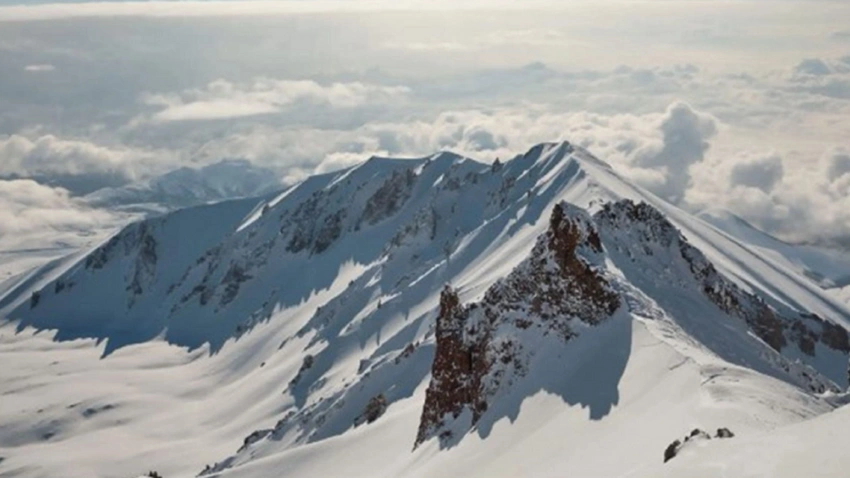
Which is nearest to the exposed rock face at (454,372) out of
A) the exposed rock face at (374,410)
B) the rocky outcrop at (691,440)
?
the rocky outcrop at (691,440)

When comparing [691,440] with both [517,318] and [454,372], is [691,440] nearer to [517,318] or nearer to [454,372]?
[517,318]

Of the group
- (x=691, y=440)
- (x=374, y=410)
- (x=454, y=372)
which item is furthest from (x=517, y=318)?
(x=374, y=410)

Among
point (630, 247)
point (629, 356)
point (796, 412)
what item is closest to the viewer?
point (796, 412)

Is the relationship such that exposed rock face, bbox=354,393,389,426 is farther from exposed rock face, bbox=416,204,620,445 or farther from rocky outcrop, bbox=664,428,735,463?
rocky outcrop, bbox=664,428,735,463

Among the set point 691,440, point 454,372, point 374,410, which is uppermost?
point 454,372

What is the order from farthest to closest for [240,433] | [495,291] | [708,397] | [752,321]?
[240,433] < [752,321] < [495,291] < [708,397]

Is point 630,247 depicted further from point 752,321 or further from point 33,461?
point 33,461

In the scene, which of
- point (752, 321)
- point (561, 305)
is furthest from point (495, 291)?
point (752, 321)

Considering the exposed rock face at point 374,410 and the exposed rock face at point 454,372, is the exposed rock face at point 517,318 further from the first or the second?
the exposed rock face at point 374,410
